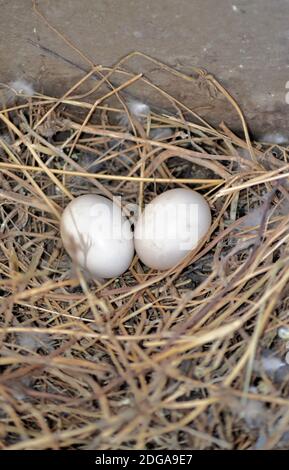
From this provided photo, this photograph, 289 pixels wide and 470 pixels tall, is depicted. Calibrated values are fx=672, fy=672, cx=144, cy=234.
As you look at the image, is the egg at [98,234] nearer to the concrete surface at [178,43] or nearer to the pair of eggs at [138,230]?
the pair of eggs at [138,230]

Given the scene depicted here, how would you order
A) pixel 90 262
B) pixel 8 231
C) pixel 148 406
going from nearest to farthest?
1. pixel 148 406
2. pixel 90 262
3. pixel 8 231

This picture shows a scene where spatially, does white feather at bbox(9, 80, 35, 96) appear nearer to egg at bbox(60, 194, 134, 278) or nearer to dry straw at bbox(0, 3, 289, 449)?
dry straw at bbox(0, 3, 289, 449)

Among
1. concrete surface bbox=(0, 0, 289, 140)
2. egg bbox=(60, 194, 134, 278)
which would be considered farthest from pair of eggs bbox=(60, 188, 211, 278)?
concrete surface bbox=(0, 0, 289, 140)

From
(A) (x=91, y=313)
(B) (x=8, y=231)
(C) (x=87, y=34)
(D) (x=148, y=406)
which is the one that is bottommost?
(D) (x=148, y=406)

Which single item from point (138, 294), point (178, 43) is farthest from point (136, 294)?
point (178, 43)

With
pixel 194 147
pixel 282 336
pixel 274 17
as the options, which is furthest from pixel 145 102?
pixel 282 336

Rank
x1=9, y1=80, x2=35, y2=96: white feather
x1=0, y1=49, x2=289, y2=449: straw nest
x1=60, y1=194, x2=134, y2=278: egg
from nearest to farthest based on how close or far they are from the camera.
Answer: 1. x1=0, y1=49, x2=289, y2=449: straw nest
2. x1=60, y1=194, x2=134, y2=278: egg
3. x1=9, y1=80, x2=35, y2=96: white feather

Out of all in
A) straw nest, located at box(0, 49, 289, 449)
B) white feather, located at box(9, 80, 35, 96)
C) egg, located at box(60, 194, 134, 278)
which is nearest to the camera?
straw nest, located at box(0, 49, 289, 449)

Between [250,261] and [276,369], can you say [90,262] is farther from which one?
[276,369]

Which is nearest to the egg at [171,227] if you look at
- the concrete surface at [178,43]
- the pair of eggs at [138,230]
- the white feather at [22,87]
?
the pair of eggs at [138,230]
